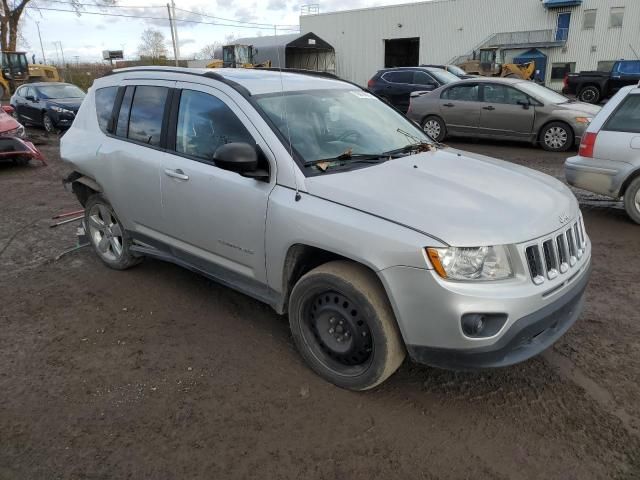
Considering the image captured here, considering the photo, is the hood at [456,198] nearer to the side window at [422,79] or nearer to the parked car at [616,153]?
the parked car at [616,153]

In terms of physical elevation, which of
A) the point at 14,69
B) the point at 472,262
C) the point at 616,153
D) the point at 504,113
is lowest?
the point at 504,113

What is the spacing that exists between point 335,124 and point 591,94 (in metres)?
22.9

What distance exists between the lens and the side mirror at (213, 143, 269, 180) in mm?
3020

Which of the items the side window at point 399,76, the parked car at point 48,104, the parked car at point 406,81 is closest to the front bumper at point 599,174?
the parked car at point 406,81

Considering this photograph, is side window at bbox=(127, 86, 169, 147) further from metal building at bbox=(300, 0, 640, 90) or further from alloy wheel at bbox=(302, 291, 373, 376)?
metal building at bbox=(300, 0, 640, 90)

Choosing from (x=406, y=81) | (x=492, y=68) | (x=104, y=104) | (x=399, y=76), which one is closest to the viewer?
(x=104, y=104)

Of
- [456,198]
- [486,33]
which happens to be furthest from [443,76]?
[486,33]

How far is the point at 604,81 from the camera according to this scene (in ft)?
71.8

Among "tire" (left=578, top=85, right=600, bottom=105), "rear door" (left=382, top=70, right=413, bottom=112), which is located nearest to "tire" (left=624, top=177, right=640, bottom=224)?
"rear door" (left=382, top=70, right=413, bottom=112)

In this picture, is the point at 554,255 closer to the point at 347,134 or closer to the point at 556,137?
the point at 347,134

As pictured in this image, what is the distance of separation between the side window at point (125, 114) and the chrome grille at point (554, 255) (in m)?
3.42

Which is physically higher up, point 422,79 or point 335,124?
point 335,124

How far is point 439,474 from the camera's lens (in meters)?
2.47

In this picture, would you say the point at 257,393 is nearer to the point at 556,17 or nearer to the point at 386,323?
the point at 386,323
